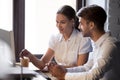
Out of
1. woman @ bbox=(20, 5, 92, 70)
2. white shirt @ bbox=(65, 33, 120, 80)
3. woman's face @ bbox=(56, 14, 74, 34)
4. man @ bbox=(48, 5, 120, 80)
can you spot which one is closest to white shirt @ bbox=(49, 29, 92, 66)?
woman @ bbox=(20, 5, 92, 70)

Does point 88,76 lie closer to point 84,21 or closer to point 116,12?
point 84,21

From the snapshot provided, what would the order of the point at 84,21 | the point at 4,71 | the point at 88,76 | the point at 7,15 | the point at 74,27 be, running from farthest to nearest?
the point at 7,15 < the point at 74,27 < the point at 84,21 < the point at 88,76 < the point at 4,71

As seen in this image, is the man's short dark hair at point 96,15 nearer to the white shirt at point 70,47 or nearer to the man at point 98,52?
the man at point 98,52

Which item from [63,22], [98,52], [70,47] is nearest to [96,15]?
[98,52]

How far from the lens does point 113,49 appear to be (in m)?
1.91

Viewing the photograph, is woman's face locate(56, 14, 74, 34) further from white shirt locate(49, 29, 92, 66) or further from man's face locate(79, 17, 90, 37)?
man's face locate(79, 17, 90, 37)

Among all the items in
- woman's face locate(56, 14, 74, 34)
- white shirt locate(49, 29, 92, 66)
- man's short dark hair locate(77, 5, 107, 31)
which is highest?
man's short dark hair locate(77, 5, 107, 31)

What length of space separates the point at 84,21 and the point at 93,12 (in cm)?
11

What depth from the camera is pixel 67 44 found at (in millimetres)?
2807

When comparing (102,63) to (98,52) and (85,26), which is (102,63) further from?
(85,26)

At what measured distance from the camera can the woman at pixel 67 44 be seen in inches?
107

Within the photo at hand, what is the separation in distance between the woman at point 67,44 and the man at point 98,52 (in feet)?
1.92

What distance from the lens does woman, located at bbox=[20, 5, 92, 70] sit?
8.89ft

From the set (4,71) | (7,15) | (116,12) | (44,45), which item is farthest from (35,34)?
(4,71)
